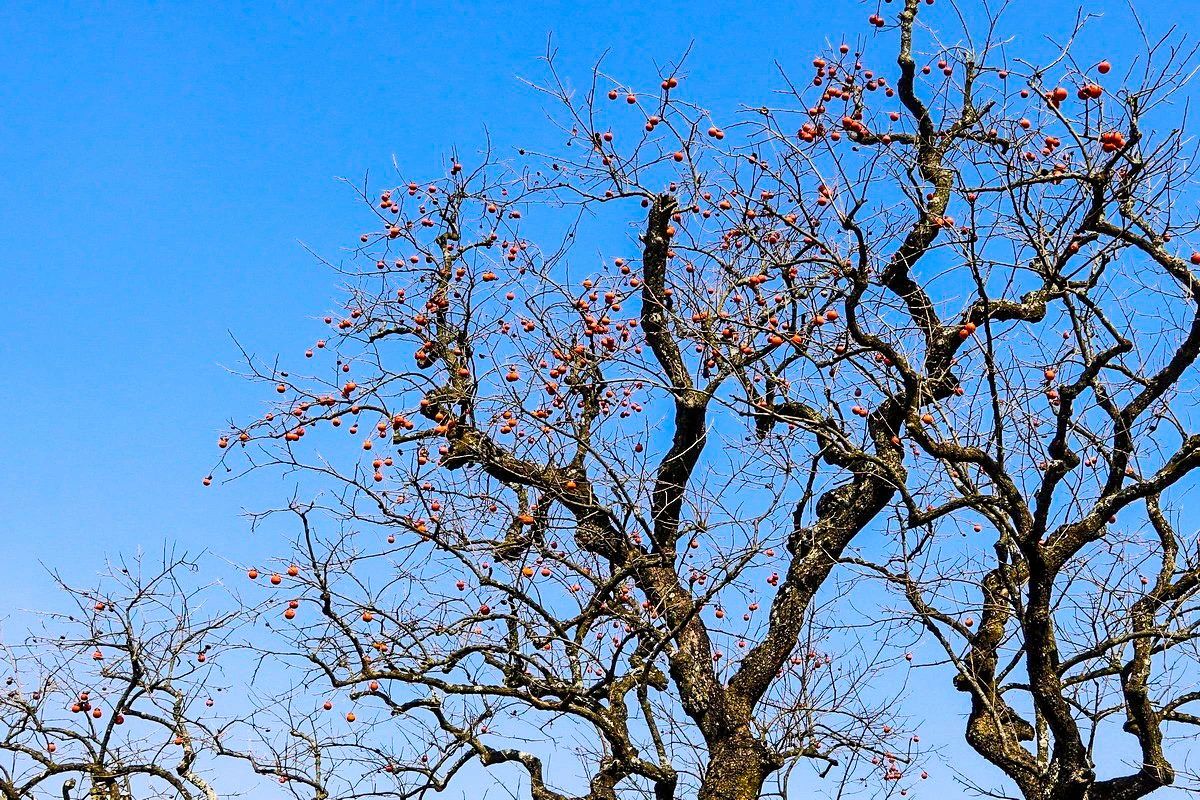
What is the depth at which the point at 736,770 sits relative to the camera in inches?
242

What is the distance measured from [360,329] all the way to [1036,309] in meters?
4.27

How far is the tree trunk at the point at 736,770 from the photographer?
6.11 m

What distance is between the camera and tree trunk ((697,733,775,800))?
611 centimetres

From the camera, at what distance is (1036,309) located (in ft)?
21.9

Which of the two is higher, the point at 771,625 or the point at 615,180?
the point at 615,180

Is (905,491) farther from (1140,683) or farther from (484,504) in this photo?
(484,504)

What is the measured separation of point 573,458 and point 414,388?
41.7 inches

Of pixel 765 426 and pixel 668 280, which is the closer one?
pixel 765 426

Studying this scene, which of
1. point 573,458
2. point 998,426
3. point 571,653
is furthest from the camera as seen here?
point 573,458

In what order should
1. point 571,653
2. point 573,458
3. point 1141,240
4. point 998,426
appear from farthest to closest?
point 573,458, point 571,653, point 1141,240, point 998,426

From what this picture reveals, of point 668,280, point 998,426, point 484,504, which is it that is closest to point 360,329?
point 484,504

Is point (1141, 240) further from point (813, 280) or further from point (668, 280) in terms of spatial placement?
point (668, 280)

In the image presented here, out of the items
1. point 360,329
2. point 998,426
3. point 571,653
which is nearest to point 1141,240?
point 998,426

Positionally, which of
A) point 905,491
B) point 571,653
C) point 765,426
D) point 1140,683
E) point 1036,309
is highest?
point 1036,309
